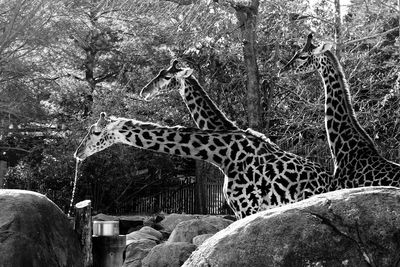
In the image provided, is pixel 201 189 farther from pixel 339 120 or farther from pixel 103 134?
pixel 103 134

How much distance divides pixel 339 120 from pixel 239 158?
1.54m

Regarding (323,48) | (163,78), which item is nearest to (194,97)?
(163,78)

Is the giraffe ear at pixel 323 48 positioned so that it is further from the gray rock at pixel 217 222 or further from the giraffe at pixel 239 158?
the gray rock at pixel 217 222

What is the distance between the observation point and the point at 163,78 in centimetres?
1049

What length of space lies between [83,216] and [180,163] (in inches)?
722

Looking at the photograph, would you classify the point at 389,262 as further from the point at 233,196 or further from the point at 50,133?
the point at 50,133

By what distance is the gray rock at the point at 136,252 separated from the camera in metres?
13.1

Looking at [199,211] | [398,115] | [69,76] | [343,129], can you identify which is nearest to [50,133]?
[69,76]

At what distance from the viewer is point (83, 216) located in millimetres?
8445

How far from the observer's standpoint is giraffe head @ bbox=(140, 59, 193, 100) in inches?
412

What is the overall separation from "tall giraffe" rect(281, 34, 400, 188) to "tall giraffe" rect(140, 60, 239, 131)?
125 cm

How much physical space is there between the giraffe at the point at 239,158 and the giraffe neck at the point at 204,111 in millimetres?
629

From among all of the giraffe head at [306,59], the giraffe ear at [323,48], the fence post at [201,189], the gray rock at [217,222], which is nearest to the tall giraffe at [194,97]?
the giraffe head at [306,59]

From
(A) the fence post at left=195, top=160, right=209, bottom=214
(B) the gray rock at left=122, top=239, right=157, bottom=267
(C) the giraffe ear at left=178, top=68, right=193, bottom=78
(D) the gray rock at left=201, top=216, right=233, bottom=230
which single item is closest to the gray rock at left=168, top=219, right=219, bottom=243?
(D) the gray rock at left=201, top=216, right=233, bottom=230
